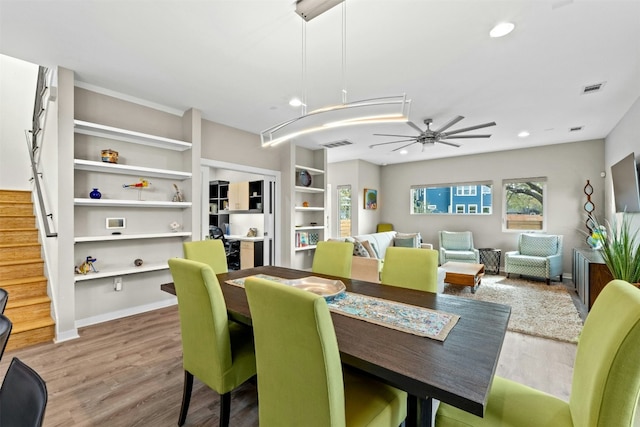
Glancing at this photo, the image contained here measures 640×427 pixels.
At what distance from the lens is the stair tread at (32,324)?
9.09 ft

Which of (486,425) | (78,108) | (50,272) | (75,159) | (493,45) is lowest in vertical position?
(486,425)

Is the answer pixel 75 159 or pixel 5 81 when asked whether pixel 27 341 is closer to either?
pixel 75 159

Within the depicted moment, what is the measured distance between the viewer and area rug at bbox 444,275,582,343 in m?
3.18

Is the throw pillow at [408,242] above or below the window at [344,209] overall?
below

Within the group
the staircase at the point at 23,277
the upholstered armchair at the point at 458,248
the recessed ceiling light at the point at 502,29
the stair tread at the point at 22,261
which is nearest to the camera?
the recessed ceiling light at the point at 502,29

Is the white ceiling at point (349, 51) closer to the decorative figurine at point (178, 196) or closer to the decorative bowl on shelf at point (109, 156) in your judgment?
the decorative bowl on shelf at point (109, 156)

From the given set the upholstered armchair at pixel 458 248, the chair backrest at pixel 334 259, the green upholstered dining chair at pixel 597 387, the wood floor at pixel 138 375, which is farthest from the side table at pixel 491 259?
the green upholstered dining chair at pixel 597 387

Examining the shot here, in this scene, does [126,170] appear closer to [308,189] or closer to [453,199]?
[308,189]

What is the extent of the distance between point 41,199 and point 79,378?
208 centimetres

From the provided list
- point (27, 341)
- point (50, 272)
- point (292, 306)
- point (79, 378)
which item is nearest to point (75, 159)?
point (50, 272)

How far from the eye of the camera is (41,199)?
3.16m

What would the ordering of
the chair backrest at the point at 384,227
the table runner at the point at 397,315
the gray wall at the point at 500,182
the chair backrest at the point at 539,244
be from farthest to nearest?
the chair backrest at the point at 384,227
the gray wall at the point at 500,182
the chair backrest at the point at 539,244
the table runner at the point at 397,315

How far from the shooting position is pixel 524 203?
20.5 feet

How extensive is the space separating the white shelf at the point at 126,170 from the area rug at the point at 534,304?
444cm
